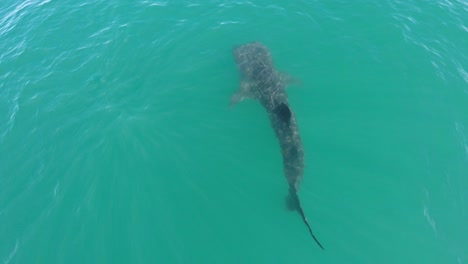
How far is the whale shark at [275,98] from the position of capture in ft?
70.7

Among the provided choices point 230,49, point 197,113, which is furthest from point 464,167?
point 230,49

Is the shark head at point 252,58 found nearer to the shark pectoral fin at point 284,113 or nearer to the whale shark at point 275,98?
the whale shark at point 275,98

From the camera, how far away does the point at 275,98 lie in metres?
25.9

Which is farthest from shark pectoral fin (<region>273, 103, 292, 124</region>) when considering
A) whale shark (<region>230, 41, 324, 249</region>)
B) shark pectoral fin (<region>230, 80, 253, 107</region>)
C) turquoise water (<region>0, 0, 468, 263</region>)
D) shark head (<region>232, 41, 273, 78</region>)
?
shark head (<region>232, 41, 273, 78</region>)

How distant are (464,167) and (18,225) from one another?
28372mm

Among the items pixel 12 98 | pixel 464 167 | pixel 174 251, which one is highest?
pixel 12 98

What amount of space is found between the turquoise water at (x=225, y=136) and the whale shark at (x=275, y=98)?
637 mm

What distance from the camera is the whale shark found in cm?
2155

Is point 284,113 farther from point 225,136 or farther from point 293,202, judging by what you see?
point 293,202

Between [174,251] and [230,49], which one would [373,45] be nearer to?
[230,49]

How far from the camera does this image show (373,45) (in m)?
29.4

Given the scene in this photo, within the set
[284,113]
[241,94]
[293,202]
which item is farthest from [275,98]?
[293,202]

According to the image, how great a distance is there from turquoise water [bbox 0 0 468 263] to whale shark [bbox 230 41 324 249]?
2.09 ft

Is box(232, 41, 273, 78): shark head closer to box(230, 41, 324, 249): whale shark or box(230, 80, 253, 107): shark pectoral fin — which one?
box(230, 41, 324, 249): whale shark
